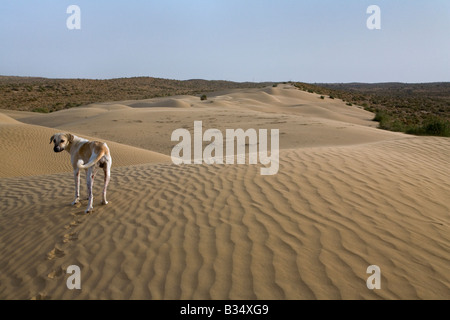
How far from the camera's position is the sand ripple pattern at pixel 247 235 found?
296cm

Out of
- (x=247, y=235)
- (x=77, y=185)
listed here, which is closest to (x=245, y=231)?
(x=247, y=235)

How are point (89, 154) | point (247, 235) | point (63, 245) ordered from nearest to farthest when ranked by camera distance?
point (247, 235) < point (63, 245) < point (89, 154)

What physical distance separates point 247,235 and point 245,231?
0.09 meters

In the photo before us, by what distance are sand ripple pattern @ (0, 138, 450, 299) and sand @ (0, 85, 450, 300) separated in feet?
0.05

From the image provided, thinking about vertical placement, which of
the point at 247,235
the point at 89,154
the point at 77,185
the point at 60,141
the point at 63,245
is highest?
the point at 60,141

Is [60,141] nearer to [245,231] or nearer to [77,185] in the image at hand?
[77,185]

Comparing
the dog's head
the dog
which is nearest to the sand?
the dog

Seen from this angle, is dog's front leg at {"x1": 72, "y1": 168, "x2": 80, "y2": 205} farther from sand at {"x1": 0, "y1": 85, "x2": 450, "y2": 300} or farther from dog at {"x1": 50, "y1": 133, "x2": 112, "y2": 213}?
sand at {"x1": 0, "y1": 85, "x2": 450, "y2": 300}

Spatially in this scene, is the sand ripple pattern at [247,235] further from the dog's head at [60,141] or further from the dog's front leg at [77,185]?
the dog's head at [60,141]

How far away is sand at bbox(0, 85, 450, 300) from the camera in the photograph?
2982mm

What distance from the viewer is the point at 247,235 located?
3730 millimetres

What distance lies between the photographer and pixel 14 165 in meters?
9.86

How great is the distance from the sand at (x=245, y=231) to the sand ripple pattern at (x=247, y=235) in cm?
1
